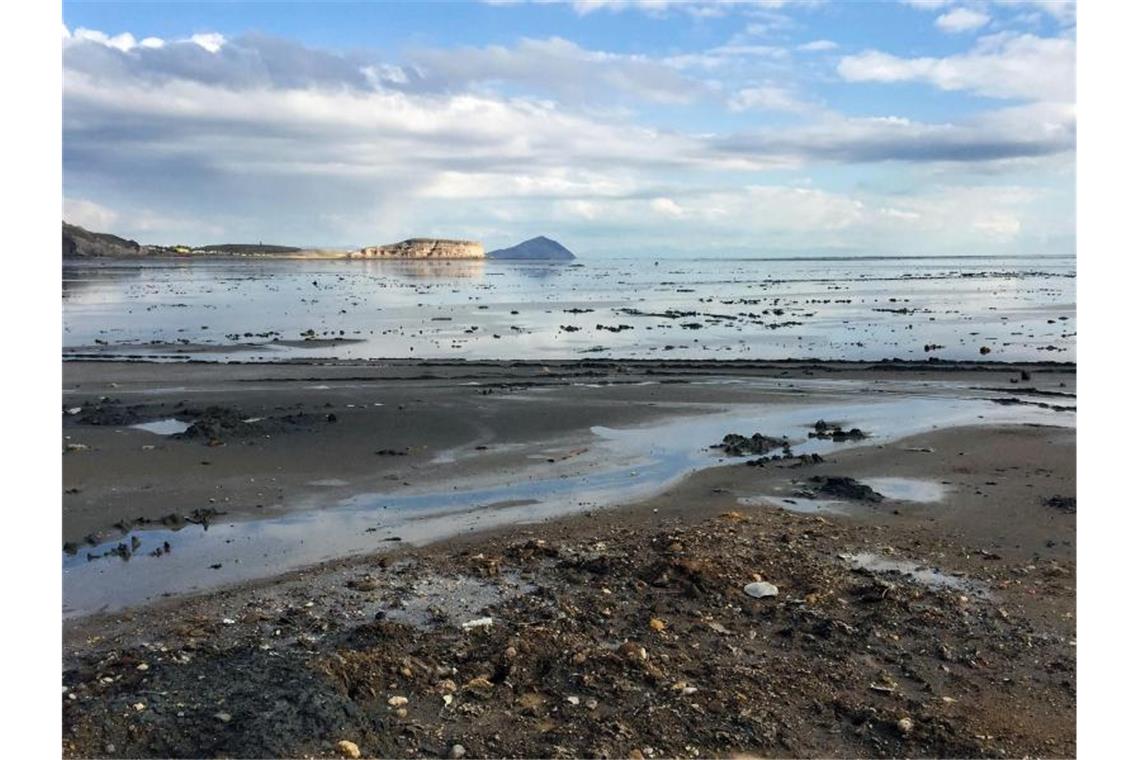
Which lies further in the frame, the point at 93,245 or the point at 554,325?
the point at 93,245

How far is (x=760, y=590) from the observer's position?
288 inches

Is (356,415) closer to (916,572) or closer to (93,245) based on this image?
(916,572)

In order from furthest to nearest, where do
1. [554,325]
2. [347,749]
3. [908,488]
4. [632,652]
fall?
[554,325]
[908,488]
[632,652]
[347,749]

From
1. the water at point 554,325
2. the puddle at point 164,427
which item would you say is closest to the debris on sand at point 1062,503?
the puddle at point 164,427

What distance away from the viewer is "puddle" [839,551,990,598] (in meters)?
7.62

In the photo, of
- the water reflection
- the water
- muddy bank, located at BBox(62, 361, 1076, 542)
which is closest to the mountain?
the water reflection

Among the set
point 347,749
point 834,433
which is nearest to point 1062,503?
point 834,433

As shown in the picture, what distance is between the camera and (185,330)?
3225 cm

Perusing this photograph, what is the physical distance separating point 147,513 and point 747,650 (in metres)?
6.96

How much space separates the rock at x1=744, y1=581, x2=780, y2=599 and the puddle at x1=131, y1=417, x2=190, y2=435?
10014 mm

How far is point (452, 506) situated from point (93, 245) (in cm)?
14518

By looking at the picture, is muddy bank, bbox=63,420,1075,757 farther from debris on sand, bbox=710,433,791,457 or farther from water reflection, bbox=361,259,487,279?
water reflection, bbox=361,259,487,279

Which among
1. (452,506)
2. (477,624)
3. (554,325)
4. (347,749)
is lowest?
(347,749)

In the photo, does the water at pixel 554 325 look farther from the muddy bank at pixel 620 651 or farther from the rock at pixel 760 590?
the rock at pixel 760 590
